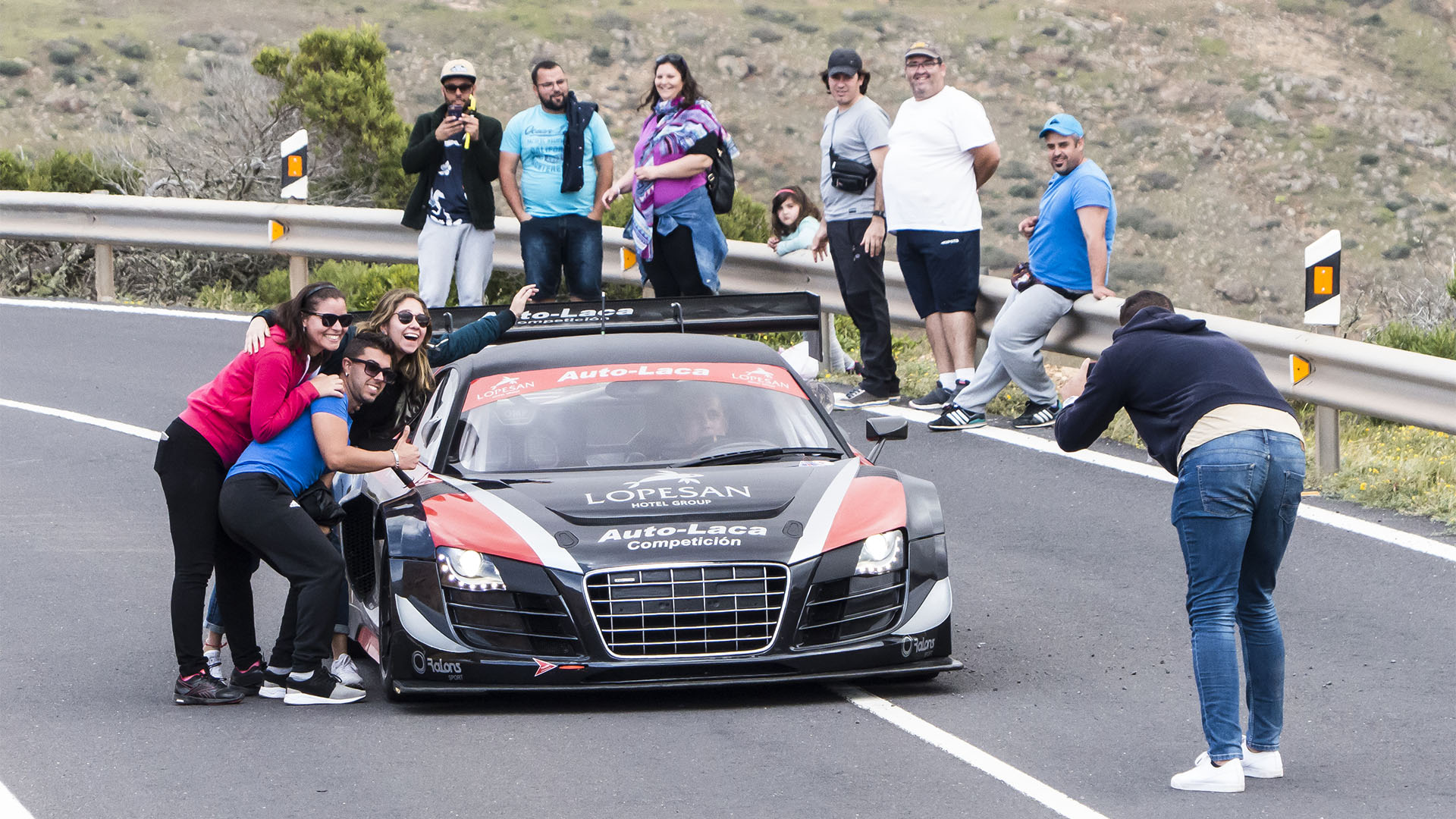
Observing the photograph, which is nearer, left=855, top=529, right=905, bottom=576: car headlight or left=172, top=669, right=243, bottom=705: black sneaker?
left=855, top=529, right=905, bottom=576: car headlight

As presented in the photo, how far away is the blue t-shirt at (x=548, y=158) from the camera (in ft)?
42.5

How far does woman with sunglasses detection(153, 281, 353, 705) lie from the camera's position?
7402mm

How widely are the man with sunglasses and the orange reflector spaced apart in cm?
573

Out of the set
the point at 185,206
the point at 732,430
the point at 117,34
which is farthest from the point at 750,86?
the point at 732,430

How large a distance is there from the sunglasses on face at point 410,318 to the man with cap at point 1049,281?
4690mm

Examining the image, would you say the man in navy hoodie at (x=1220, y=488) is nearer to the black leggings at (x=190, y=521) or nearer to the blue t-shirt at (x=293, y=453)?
the blue t-shirt at (x=293, y=453)

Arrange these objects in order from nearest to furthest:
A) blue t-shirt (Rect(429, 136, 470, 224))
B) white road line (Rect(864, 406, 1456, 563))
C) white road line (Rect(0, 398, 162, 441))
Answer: white road line (Rect(864, 406, 1456, 563)) → white road line (Rect(0, 398, 162, 441)) → blue t-shirt (Rect(429, 136, 470, 224))

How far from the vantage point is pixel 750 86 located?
7212 cm

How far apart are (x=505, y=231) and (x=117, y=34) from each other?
5879cm

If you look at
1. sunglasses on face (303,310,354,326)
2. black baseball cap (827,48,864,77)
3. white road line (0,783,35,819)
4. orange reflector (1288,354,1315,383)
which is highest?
black baseball cap (827,48,864,77)

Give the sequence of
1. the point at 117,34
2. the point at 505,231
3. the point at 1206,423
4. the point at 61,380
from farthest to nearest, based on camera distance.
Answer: the point at 117,34 < the point at 505,231 < the point at 61,380 < the point at 1206,423

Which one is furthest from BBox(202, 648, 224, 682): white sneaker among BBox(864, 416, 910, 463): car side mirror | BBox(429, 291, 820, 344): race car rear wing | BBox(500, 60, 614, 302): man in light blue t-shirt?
BBox(500, 60, 614, 302): man in light blue t-shirt

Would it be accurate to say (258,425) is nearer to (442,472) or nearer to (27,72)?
(442,472)

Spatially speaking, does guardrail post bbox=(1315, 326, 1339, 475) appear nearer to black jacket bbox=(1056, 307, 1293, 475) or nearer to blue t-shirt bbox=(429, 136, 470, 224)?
black jacket bbox=(1056, 307, 1293, 475)
